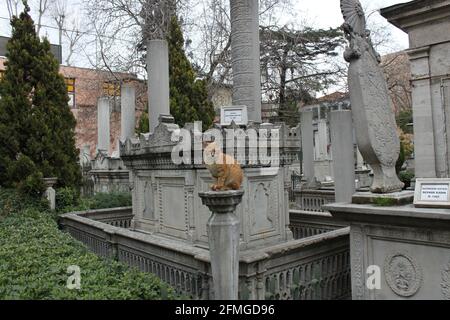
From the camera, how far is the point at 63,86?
40.0 feet

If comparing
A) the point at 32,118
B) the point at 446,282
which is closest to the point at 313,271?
the point at 446,282

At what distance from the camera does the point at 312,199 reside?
12.8 metres

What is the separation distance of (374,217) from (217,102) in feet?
77.1

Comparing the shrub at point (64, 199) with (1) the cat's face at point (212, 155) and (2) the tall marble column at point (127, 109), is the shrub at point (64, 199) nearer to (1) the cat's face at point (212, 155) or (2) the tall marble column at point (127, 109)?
(2) the tall marble column at point (127, 109)

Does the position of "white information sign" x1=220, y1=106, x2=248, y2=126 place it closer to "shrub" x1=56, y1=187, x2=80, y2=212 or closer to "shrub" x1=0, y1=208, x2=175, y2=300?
"shrub" x1=0, y1=208, x2=175, y2=300

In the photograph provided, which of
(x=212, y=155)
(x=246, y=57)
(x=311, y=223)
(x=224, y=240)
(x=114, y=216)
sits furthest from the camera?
(x=114, y=216)

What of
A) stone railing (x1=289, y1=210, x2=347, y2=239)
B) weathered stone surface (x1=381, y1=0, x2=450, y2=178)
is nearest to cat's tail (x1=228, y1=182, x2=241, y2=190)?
stone railing (x1=289, y1=210, x2=347, y2=239)

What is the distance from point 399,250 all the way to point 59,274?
3732 mm

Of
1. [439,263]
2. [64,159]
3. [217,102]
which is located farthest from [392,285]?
[217,102]

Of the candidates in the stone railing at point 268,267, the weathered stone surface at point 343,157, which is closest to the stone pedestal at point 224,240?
the stone railing at point 268,267

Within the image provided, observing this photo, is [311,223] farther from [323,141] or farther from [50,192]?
[323,141]

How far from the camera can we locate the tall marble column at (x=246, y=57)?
8.17m

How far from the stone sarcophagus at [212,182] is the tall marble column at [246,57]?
1435 millimetres
